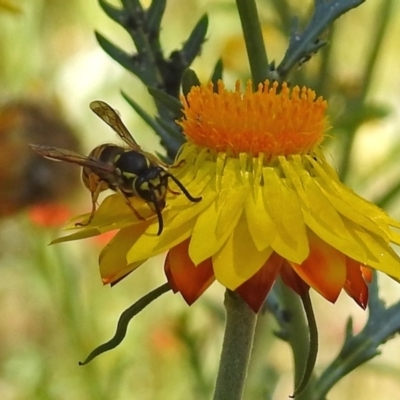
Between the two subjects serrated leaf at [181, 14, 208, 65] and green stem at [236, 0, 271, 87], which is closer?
green stem at [236, 0, 271, 87]

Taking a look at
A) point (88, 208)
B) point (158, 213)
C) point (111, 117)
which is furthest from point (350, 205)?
point (88, 208)

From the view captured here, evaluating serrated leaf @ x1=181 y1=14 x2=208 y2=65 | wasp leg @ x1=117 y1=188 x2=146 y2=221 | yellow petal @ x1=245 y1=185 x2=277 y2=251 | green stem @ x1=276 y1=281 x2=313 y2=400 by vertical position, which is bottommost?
green stem @ x1=276 y1=281 x2=313 y2=400

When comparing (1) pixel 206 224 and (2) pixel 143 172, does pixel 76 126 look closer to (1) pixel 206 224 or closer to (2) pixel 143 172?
(2) pixel 143 172

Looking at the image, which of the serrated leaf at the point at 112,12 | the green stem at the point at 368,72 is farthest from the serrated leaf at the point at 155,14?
the green stem at the point at 368,72

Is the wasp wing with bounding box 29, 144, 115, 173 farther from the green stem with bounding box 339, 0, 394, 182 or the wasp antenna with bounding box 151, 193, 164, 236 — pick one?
the green stem with bounding box 339, 0, 394, 182

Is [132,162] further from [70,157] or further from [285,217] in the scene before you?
[285,217]

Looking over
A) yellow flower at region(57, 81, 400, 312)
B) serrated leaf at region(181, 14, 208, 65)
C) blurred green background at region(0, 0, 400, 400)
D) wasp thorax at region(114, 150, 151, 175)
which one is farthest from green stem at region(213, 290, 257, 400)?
blurred green background at region(0, 0, 400, 400)
